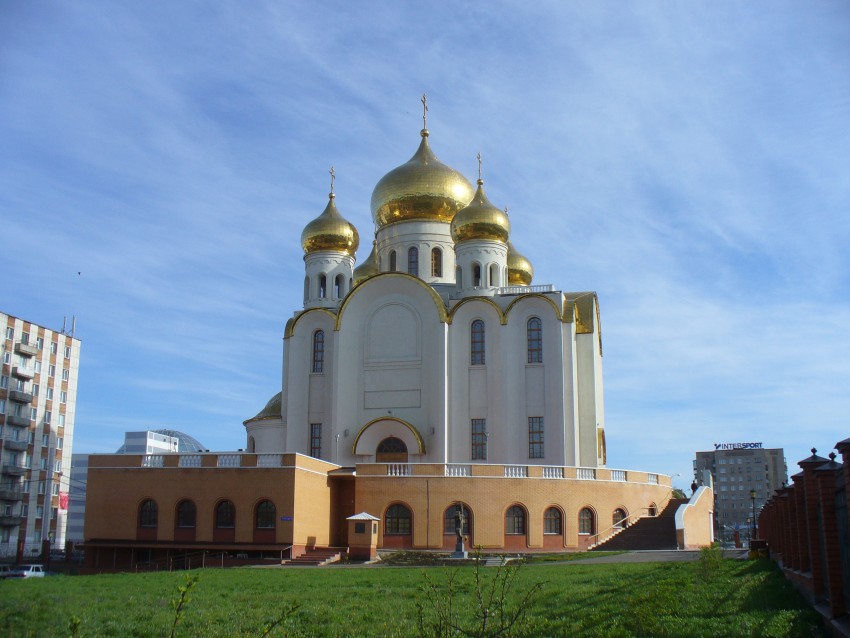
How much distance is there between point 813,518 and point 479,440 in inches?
930

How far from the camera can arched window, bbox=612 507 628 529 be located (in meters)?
32.9

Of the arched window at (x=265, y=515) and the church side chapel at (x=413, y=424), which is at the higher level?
the church side chapel at (x=413, y=424)

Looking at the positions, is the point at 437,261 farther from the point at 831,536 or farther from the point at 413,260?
the point at 831,536

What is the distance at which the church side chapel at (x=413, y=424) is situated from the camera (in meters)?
29.8

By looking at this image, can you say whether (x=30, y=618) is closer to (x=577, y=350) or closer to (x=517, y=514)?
(x=517, y=514)

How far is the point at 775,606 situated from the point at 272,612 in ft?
23.0

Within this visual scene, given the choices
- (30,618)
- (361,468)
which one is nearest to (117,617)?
(30,618)

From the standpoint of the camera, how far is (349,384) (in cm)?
3744

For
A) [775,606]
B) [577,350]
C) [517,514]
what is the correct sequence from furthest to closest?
[577,350]
[517,514]
[775,606]

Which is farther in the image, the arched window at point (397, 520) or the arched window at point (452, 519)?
the arched window at point (397, 520)

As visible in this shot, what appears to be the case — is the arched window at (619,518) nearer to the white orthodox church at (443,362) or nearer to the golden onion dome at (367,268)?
the white orthodox church at (443,362)

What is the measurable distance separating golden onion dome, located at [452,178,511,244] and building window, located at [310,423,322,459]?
9452 mm

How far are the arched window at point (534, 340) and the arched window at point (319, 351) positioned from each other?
8518mm

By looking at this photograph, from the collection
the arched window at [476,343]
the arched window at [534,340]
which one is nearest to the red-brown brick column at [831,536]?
the arched window at [534,340]
